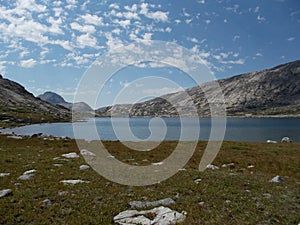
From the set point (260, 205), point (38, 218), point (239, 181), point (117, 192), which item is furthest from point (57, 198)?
point (239, 181)

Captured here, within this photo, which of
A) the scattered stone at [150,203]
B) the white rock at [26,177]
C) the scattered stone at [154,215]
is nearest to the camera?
the scattered stone at [154,215]

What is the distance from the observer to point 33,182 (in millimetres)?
18781

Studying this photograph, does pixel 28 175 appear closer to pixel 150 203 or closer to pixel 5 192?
pixel 5 192

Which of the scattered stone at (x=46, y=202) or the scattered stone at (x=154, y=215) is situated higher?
the scattered stone at (x=46, y=202)

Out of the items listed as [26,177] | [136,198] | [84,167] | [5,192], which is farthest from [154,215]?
[84,167]

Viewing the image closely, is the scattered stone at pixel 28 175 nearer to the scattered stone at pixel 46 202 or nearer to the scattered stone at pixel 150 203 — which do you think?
the scattered stone at pixel 46 202

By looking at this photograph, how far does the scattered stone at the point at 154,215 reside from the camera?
39.9 feet

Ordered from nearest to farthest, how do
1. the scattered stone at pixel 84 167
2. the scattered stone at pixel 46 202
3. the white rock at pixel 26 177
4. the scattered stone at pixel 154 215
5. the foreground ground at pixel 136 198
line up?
the scattered stone at pixel 154 215 < the foreground ground at pixel 136 198 < the scattered stone at pixel 46 202 < the white rock at pixel 26 177 < the scattered stone at pixel 84 167

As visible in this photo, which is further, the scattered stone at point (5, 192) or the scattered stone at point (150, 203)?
the scattered stone at point (5, 192)

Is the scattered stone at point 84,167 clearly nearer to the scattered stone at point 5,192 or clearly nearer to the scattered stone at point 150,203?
the scattered stone at point 5,192

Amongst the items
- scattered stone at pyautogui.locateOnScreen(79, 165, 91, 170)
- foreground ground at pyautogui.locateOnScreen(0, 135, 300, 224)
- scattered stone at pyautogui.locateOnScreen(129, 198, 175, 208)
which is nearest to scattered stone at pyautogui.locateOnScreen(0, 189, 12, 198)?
foreground ground at pyautogui.locateOnScreen(0, 135, 300, 224)

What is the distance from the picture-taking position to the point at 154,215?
12.9m

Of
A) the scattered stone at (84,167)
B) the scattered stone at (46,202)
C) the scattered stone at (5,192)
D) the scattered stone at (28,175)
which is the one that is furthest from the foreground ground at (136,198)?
the scattered stone at (84,167)

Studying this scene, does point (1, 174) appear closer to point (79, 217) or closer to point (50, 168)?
point (50, 168)
